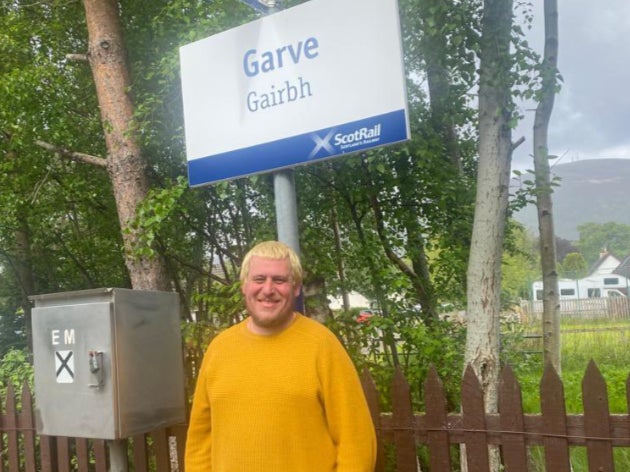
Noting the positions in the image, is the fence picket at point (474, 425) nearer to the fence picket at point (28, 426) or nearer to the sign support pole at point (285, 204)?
the sign support pole at point (285, 204)

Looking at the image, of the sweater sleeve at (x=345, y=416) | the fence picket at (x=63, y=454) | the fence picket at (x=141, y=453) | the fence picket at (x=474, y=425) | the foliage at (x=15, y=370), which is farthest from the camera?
the foliage at (x=15, y=370)

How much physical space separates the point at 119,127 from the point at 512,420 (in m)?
4.62

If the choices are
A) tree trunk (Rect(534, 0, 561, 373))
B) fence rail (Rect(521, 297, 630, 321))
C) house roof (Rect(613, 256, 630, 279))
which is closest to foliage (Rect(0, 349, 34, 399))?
tree trunk (Rect(534, 0, 561, 373))

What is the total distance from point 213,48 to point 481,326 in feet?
8.37

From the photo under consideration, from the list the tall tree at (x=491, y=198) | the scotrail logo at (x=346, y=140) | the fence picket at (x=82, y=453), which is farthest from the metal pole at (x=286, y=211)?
the fence picket at (x=82, y=453)

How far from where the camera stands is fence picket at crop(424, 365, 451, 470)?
2.92 meters

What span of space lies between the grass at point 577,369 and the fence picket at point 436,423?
699mm

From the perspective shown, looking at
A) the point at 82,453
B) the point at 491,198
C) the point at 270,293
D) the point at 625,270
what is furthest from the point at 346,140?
the point at 625,270

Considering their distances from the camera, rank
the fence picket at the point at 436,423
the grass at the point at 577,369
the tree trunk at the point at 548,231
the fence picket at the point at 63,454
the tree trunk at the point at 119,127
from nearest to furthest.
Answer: the fence picket at the point at 436,423 → the fence picket at the point at 63,454 → the grass at the point at 577,369 → the tree trunk at the point at 119,127 → the tree trunk at the point at 548,231

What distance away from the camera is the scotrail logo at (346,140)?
271cm

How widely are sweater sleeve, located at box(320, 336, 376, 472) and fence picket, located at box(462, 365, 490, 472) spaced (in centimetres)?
82

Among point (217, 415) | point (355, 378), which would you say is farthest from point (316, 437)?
point (217, 415)

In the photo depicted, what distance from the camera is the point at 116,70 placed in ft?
19.9

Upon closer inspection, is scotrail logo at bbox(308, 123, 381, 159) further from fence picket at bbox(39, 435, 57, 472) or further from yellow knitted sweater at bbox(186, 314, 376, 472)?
fence picket at bbox(39, 435, 57, 472)
